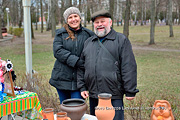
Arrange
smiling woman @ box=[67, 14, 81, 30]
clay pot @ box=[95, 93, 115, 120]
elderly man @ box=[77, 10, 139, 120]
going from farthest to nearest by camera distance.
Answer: smiling woman @ box=[67, 14, 81, 30] → elderly man @ box=[77, 10, 139, 120] → clay pot @ box=[95, 93, 115, 120]

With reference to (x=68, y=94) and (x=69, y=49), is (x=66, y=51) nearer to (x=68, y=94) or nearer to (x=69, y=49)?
(x=69, y=49)

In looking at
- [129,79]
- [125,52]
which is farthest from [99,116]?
[125,52]

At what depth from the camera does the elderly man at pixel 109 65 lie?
102 inches

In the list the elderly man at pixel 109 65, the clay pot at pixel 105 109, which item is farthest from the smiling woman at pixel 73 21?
the clay pot at pixel 105 109

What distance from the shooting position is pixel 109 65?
2.61 meters

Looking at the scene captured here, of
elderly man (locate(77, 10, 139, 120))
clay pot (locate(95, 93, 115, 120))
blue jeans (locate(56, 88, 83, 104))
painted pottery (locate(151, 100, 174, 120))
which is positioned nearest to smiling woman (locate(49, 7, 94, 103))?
blue jeans (locate(56, 88, 83, 104))

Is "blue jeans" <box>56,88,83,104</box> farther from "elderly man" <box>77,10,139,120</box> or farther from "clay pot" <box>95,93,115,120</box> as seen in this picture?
"clay pot" <box>95,93,115,120</box>

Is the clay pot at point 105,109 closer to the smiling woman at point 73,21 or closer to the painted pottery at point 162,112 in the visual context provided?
the painted pottery at point 162,112

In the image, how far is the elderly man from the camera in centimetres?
259

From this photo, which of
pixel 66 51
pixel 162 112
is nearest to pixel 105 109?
pixel 162 112

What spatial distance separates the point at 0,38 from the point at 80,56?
2296 centimetres

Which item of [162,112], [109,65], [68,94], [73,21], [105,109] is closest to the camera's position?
[162,112]

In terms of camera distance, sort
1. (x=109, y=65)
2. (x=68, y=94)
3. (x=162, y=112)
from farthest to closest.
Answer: (x=68, y=94), (x=109, y=65), (x=162, y=112)

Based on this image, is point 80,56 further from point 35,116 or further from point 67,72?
point 35,116
